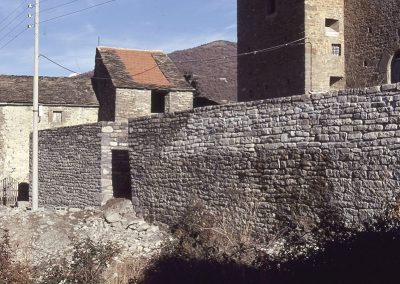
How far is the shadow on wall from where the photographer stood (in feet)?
23.9

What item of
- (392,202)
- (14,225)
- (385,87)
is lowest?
(14,225)

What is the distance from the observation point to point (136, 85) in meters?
26.3

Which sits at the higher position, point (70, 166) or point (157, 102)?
point (157, 102)

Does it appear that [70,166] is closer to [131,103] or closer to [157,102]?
[131,103]

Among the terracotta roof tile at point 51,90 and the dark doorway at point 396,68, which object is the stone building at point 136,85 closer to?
the terracotta roof tile at point 51,90

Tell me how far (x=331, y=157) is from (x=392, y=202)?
1.51 metres

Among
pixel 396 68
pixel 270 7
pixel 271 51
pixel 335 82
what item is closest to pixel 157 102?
pixel 271 51

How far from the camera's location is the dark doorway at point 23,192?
2670cm

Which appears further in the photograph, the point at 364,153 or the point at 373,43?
the point at 373,43

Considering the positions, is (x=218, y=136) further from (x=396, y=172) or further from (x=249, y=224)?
(x=396, y=172)

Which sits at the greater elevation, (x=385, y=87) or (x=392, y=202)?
(x=385, y=87)

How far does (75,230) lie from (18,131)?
13.8 meters

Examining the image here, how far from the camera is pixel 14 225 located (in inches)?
602

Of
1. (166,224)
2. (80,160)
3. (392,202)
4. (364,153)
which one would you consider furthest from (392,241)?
(80,160)
